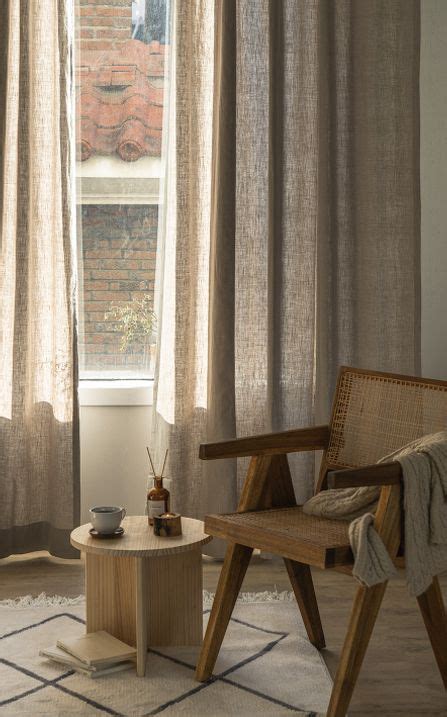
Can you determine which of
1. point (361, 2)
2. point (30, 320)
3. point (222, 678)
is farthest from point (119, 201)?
point (222, 678)

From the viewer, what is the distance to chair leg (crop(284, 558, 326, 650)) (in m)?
2.52

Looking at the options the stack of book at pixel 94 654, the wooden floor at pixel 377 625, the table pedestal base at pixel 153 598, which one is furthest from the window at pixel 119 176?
the stack of book at pixel 94 654

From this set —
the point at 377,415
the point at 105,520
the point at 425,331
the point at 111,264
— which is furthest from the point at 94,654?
the point at 425,331

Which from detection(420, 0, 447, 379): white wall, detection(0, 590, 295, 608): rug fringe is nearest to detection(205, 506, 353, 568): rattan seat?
detection(0, 590, 295, 608): rug fringe

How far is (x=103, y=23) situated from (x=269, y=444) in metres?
1.87

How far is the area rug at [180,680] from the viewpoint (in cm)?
220

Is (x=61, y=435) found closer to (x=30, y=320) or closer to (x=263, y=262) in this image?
(x=30, y=320)

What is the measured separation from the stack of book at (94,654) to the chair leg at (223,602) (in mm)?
206

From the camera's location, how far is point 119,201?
349 cm

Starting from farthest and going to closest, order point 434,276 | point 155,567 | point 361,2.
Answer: point 434,276 < point 361,2 < point 155,567

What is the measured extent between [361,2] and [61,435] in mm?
1892

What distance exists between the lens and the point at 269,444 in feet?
7.88

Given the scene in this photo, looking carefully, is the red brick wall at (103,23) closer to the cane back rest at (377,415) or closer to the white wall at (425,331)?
the white wall at (425,331)

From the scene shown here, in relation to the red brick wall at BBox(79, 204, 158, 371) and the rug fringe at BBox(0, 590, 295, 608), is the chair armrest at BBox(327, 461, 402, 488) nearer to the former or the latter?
the rug fringe at BBox(0, 590, 295, 608)
